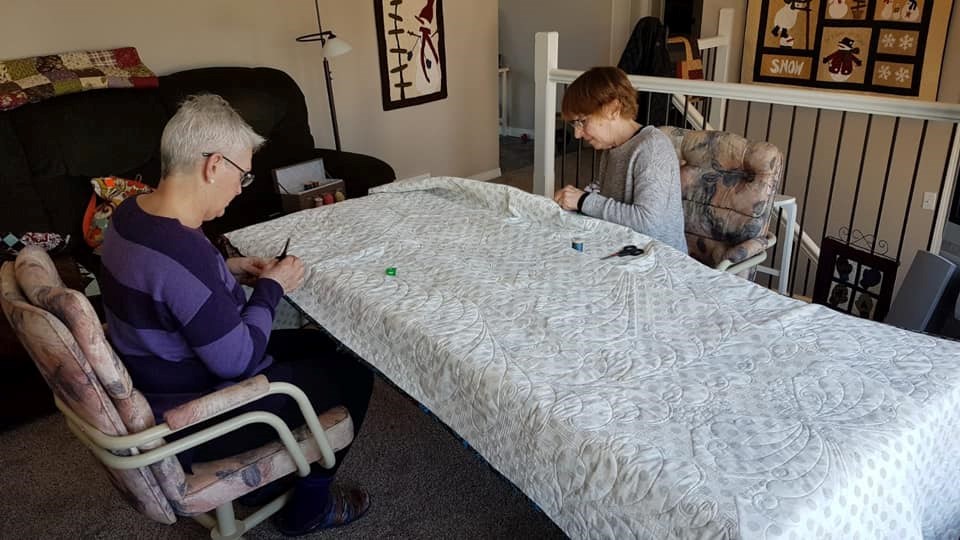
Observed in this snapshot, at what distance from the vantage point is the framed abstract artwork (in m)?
4.40

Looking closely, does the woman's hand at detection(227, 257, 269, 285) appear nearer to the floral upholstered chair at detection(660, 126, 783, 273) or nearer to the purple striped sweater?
the purple striped sweater

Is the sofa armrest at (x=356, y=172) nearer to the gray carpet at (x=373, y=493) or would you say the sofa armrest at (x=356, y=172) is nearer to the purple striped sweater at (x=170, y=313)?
the gray carpet at (x=373, y=493)

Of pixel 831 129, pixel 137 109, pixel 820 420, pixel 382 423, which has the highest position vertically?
pixel 137 109

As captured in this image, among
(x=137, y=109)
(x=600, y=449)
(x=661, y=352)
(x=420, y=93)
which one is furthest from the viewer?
(x=420, y=93)

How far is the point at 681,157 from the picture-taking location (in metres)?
2.34

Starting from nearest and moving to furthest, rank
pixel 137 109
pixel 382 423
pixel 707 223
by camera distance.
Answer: pixel 707 223
pixel 382 423
pixel 137 109

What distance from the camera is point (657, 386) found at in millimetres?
1171

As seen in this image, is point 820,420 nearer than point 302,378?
Yes

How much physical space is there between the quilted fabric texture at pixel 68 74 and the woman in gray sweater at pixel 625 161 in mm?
2197

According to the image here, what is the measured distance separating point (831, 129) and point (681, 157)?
3.05m

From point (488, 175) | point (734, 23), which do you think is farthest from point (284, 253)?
point (734, 23)

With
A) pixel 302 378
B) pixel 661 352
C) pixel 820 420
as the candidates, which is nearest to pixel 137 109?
pixel 302 378

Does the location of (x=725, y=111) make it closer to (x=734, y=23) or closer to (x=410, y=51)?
(x=734, y=23)

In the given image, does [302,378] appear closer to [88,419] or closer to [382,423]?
[88,419]
